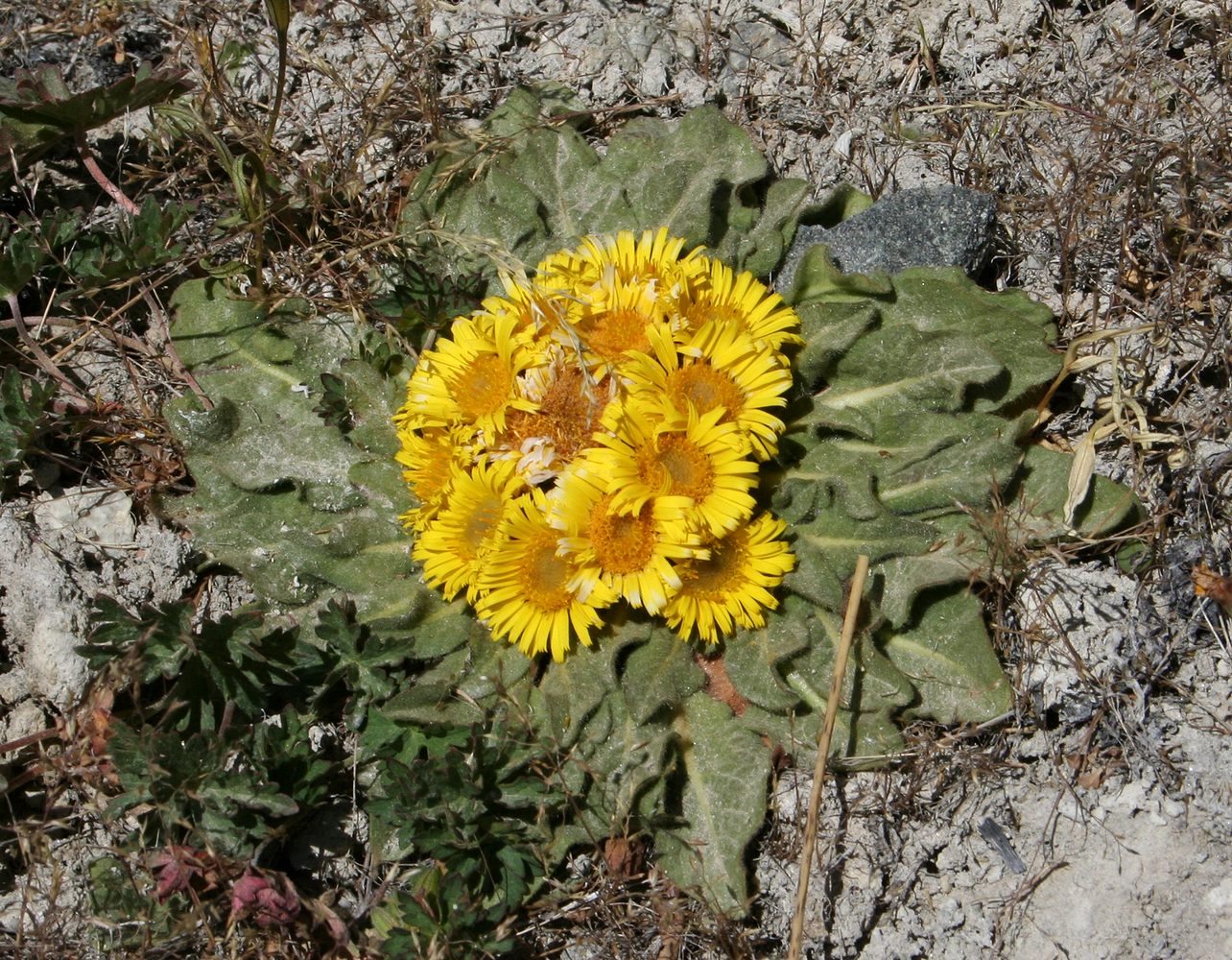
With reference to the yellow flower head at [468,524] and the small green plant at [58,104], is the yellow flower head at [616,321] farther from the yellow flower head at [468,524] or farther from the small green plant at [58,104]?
the small green plant at [58,104]

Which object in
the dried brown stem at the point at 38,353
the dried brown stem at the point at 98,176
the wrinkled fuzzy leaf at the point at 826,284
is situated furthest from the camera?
the dried brown stem at the point at 98,176

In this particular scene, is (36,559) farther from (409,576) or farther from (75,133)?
(75,133)

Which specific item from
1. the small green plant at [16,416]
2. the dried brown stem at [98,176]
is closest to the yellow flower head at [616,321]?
the small green plant at [16,416]

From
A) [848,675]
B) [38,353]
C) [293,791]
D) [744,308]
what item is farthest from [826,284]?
[38,353]

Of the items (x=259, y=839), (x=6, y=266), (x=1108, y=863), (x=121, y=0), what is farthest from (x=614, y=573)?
(x=121, y=0)

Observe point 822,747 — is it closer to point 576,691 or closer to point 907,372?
point 576,691

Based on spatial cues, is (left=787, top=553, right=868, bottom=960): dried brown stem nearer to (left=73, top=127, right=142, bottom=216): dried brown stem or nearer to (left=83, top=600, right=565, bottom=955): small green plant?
(left=83, top=600, right=565, bottom=955): small green plant
